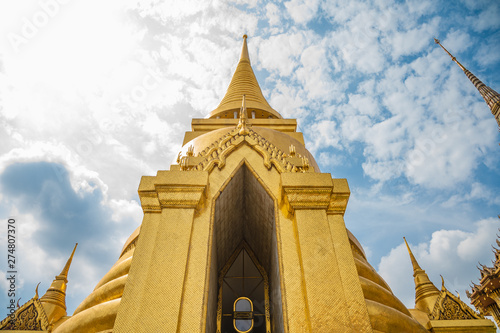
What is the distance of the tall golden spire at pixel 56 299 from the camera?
29.7 feet

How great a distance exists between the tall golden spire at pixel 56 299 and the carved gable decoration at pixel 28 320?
6.71 feet

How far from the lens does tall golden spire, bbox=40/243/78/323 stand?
9.04 m

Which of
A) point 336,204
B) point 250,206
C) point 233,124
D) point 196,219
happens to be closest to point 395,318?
point 336,204

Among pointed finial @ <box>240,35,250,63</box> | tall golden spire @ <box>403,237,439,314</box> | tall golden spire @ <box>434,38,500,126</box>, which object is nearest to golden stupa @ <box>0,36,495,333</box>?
tall golden spire @ <box>403,237,439,314</box>

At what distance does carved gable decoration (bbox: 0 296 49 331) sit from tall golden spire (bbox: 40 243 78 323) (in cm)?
204

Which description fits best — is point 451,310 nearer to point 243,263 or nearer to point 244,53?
point 243,263

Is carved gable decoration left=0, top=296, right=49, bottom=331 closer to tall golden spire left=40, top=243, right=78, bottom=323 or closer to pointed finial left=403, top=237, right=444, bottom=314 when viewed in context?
tall golden spire left=40, top=243, right=78, bottom=323

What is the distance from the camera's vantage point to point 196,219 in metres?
6.03

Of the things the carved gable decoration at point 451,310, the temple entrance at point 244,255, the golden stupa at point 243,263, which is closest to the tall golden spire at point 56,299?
the golden stupa at point 243,263

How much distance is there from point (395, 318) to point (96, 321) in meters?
6.13

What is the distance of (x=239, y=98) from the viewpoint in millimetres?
19422

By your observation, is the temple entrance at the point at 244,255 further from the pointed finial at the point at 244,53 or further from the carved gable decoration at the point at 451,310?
the pointed finial at the point at 244,53

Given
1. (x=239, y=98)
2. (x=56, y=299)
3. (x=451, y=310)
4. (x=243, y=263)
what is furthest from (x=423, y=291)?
(x=239, y=98)

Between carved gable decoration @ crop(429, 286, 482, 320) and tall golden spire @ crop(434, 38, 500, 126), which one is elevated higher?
tall golden spire @ crop(434, 38, 500, 126)
